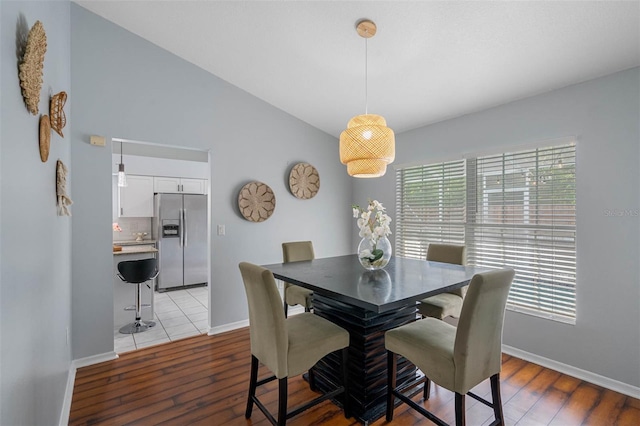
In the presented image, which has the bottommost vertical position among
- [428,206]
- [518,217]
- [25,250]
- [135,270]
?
[135,270]

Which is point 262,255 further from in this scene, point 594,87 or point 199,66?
point 594,87

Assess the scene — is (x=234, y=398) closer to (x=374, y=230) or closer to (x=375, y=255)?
(x=375, y=255)

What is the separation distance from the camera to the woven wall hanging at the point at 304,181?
4.07 m

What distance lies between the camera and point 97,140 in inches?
110

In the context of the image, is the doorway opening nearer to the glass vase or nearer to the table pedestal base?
the table pedestal base

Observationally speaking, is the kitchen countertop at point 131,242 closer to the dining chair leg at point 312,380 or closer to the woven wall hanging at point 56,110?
the woven wall hanging at point 56,110

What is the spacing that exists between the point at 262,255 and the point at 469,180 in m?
2.56

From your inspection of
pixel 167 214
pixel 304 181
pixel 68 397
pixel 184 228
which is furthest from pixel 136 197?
pixel 68 397

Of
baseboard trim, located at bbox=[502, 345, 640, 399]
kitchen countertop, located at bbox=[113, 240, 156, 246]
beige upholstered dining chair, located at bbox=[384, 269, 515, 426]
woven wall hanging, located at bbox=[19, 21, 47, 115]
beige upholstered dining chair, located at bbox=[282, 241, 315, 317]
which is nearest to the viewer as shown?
woven wall hanging, located at bbox=[19, 21, 47, 115]

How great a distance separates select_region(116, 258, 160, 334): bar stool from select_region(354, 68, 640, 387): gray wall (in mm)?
3816

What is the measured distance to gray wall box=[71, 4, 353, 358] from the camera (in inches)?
109

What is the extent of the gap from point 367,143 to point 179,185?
175 inches

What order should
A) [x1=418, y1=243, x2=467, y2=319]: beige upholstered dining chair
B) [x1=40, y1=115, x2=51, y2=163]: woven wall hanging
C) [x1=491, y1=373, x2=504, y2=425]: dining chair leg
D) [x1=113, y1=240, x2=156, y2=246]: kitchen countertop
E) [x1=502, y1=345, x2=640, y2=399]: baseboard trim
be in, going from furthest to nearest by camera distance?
[x1=113, y1=240, x2=156, y2=246]: kitchen countertop < [x1=418, y1=243, x2=467, y2=319]: beige upholstered dining chair < [x1=502, y1=345, x2=640, y2=399]: baseboard trim < [x1=491, y1=373, x2=504, y2=425]: dining chair leg < [x1=40, y1=115, x2=51, y2=163]: woven wall hanging

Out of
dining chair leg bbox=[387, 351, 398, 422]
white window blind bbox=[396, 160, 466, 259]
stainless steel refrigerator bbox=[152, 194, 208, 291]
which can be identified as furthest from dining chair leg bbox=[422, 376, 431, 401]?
stainless steel refrigerator bbox=[152, 194, 208, 291]
